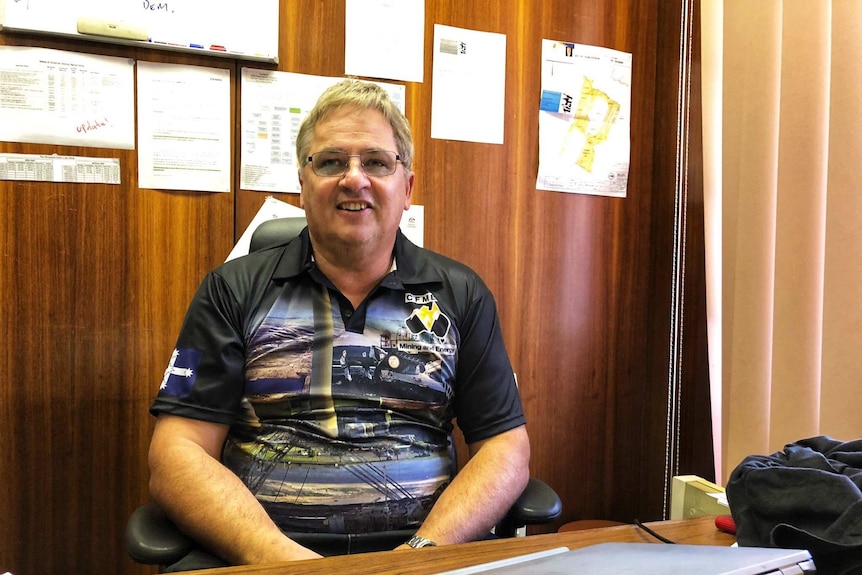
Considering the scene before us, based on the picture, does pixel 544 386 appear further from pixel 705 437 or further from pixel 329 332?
pixel 329 332

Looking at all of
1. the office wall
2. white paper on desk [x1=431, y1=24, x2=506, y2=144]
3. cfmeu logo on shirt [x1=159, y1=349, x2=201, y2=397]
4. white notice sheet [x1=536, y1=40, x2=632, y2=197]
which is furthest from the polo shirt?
Answer: white notice sheet [x1=536, y1=40, x2=632, y2=197]

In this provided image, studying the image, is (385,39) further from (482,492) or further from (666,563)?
(666,563)

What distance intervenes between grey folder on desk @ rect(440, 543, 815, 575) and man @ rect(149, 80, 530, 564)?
1.63 feet

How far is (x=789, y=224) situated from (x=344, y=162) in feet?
3.31

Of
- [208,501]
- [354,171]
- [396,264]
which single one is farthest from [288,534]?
[354,171]

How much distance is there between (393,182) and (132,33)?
2.55 feet

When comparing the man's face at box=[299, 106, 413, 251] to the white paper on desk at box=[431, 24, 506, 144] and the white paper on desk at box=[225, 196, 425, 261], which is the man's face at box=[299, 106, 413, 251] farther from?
the white paper on desk at box=[431, 24, 506, 144]

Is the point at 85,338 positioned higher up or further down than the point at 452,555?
higher up

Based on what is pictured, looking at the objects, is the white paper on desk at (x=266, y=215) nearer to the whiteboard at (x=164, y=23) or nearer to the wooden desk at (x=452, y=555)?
the whiteboard at (x=164, y=23)

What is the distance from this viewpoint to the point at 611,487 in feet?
6.58

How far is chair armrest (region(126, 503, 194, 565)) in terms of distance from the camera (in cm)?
93

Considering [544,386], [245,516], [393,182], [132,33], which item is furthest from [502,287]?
[132,33]

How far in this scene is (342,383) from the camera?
1.18 m

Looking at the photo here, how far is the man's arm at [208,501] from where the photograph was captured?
0.99 m
